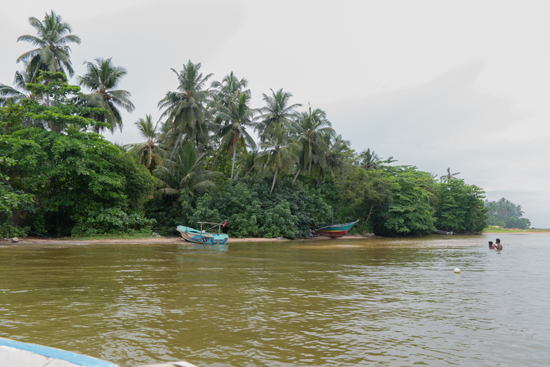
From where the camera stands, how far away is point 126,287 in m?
7.74

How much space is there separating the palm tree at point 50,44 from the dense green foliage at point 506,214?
10631 centimetres

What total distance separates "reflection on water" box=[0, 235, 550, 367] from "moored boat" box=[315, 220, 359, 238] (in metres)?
26.2

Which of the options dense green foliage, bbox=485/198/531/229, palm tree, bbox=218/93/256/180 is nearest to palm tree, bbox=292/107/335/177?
palm tree, bbox=218/93/256/180

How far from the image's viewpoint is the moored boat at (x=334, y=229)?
119 feet

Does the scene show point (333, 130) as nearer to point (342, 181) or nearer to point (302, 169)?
point (302, 169)

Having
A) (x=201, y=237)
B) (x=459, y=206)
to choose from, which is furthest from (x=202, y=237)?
(x=459, y=206)

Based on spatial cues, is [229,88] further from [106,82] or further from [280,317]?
[280,317]

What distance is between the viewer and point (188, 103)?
100 ft

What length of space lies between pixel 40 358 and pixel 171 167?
29.7 m

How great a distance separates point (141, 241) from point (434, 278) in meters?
17.7

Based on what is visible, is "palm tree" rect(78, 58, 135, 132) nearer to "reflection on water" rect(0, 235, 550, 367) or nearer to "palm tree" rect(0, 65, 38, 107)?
"palm tree" rect(0, 65, 38, 107)

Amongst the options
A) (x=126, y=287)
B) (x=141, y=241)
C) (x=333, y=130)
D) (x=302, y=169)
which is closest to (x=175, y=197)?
(x=141, y=241)

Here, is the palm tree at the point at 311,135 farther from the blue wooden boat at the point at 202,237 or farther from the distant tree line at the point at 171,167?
the blue wooden boat at the point at 202,237

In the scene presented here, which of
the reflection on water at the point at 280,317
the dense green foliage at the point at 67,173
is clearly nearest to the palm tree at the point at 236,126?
the dense green foliage at the point at 67,173
